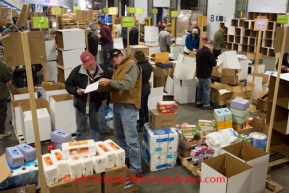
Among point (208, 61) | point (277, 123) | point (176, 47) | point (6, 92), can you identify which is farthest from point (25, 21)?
point (277, 123)

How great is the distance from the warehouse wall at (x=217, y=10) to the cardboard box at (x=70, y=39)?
934 centimetres

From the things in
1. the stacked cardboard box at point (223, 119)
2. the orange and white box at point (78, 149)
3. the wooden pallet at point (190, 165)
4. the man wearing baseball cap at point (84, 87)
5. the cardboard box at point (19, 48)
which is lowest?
the wooden pallet at point (190, 165)

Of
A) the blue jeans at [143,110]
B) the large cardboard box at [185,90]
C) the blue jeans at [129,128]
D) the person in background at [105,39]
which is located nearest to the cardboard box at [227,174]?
the blue jeans at [129,128]

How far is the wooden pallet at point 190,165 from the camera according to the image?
12.4ft

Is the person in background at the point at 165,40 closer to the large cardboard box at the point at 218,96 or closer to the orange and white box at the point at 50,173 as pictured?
the large cardboard box at the point at 218,96

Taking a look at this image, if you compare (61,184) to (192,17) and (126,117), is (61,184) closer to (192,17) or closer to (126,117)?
(126,117)

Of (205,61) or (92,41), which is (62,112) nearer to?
(205,61)

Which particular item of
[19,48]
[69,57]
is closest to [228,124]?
[69,57]

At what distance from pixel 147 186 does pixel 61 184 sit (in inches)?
48.0

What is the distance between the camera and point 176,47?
10.1m

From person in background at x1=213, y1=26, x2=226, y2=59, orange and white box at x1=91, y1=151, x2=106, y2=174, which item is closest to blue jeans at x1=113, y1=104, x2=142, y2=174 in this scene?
orange and white box at x1=91, y1=151, x2=106, y2=174

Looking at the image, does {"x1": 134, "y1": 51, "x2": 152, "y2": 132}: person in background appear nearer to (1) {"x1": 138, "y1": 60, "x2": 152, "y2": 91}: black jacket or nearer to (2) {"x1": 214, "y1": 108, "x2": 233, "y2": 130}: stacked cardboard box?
(1) {"x1": 138, "y1": 60, "x2": 152, "y2": 91}: black jacket

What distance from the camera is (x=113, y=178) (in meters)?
3.08

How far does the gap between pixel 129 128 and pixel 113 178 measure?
694 mm
